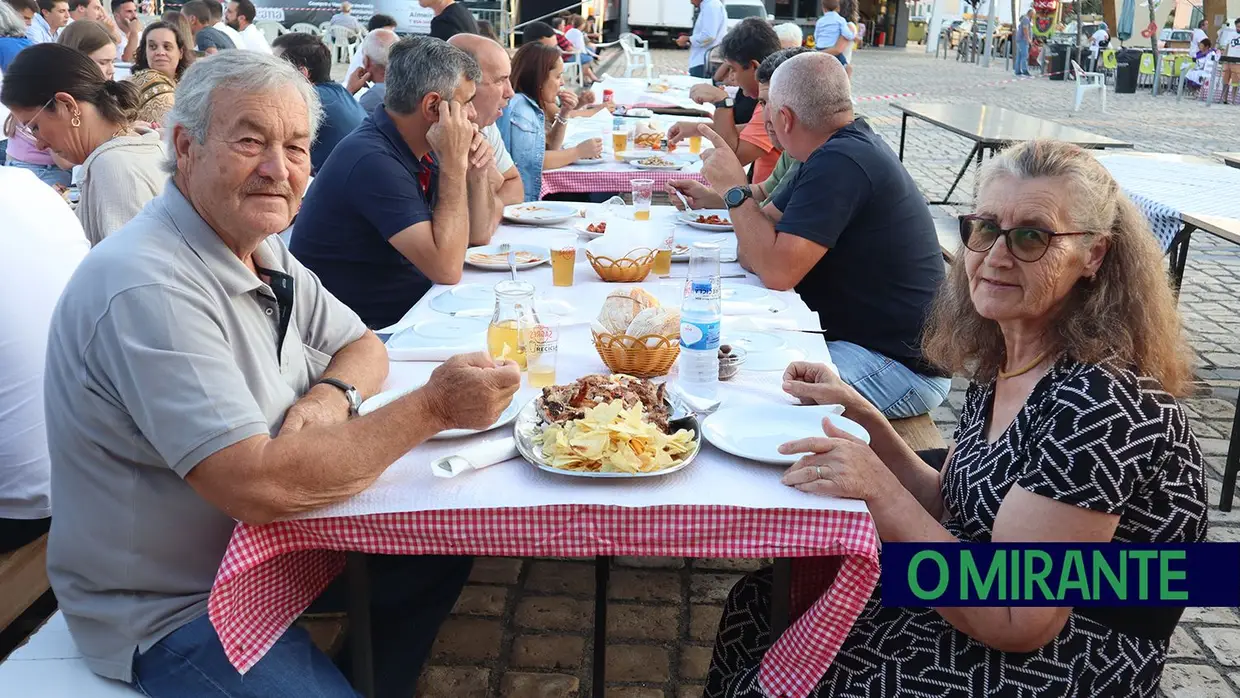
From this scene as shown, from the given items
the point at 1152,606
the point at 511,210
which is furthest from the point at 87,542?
the point at 511,210

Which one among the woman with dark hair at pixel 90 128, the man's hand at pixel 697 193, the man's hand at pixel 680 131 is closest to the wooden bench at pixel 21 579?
the woman with dark hair at pixel 90 128

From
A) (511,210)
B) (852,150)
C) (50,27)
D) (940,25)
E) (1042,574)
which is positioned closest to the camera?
(1042,574)

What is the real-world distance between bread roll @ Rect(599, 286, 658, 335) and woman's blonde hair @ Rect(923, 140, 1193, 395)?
0.93 metres

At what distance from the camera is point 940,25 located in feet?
123

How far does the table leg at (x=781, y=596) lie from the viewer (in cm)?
197

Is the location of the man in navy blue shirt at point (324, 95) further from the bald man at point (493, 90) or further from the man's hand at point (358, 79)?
the bald man at point (493, 90)

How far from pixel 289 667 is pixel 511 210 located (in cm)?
292

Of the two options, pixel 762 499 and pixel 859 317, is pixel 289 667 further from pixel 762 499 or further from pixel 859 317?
pixel 859 317

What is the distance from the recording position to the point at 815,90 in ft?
12.1

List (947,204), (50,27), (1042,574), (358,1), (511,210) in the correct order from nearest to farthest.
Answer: (1042,574)
(511,210)
(947,204)
(50,27)
(358,1)

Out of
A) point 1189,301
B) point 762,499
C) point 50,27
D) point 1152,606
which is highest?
point 50,27

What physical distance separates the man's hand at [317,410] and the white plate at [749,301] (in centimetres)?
131

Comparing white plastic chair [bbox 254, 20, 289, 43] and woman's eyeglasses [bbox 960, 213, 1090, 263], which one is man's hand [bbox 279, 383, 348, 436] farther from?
white plastic chair [bbox 254, 20, 289, 43]

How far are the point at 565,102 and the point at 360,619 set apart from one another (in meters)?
5.32
